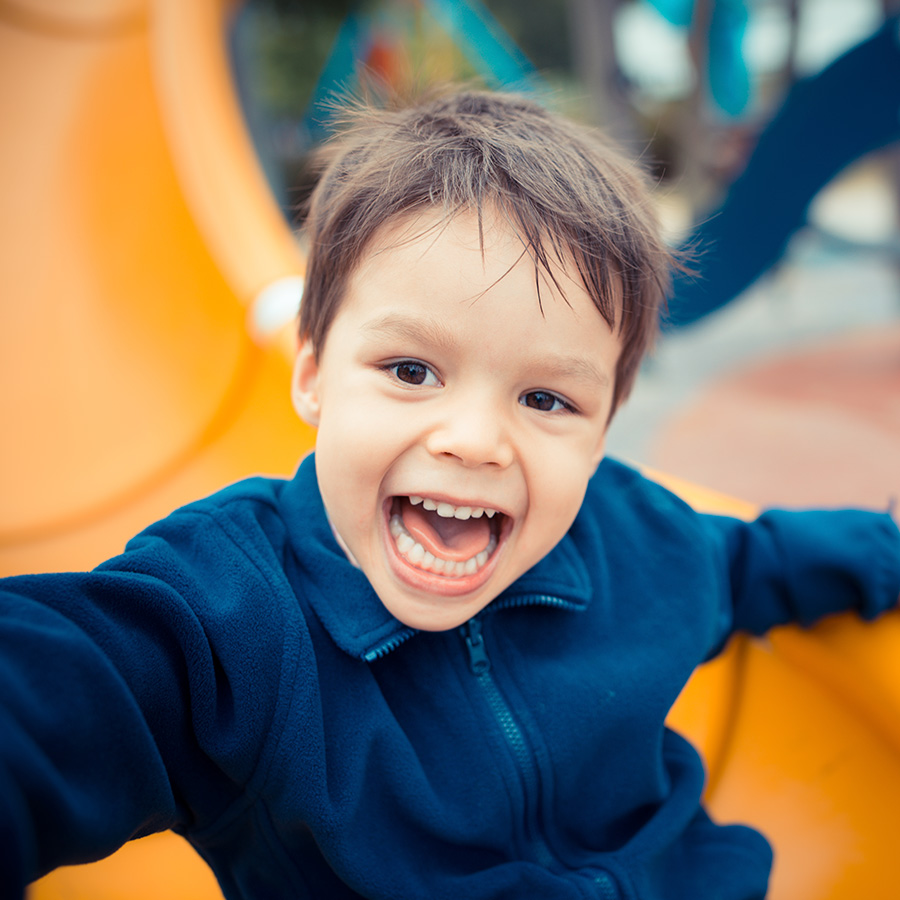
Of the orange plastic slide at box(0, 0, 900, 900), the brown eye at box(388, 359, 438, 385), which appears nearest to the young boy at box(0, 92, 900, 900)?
the brown eye at box(388, 359, 438, 385)

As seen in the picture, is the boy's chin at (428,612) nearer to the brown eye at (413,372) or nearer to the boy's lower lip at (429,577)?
the boy's lower lip at (429,577)

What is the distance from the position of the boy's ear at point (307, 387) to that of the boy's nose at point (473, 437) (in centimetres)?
16

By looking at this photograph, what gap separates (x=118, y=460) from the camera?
1429 mm

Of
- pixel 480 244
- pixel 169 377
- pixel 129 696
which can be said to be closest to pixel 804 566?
pixel 480 244

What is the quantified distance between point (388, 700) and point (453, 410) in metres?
0.23

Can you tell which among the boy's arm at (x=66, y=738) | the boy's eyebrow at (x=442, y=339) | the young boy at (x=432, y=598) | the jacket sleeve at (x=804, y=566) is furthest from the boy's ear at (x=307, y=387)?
the jacket sleeve at (x=804, y=566)

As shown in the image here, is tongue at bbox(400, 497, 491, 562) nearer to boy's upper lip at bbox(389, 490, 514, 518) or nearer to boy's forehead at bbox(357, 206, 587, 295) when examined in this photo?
boy's upper lip at bbox(389, 490, 514, 518)

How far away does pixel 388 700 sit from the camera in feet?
1.97

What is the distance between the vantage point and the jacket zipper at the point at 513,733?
60 centimetres

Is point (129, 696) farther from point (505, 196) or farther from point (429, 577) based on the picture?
point (505, 196)

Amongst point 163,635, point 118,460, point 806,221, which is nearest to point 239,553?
point 163,635

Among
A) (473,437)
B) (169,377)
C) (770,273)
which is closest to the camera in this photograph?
(473,437)

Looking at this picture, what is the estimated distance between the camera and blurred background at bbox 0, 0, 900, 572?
140 cm

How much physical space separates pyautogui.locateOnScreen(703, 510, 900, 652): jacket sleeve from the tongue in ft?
0.87
